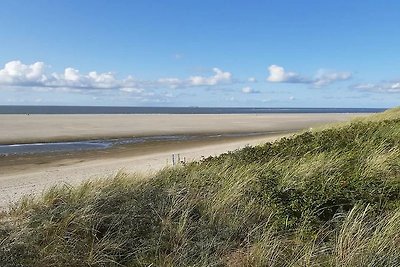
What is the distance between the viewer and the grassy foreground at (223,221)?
13.6ft

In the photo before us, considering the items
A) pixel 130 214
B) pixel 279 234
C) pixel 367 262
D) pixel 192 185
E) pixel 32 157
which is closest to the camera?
pixel 367 262

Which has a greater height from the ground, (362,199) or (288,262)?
(362,199)

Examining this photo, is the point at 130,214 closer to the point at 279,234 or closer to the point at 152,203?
the point at 152,203

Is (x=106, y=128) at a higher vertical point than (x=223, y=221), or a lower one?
higher

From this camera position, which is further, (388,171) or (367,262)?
(388,171)

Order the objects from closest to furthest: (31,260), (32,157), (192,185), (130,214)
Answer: (31,260) < (130,214) < (192,185) < (32,157)

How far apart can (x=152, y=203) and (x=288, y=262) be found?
2.26 meters

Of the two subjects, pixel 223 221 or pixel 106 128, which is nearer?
pixel 223 221

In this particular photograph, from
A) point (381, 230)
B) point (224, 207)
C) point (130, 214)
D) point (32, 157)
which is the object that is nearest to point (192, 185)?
point (224, 207)

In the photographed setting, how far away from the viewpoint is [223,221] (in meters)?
5.17

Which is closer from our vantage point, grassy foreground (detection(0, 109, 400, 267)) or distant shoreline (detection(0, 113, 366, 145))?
grassy foreground (detection(0, 109, 400, 267))

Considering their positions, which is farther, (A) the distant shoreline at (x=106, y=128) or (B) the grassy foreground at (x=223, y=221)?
(A) the distant shoreline at (x=106, y=128)

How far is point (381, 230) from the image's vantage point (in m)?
4.35

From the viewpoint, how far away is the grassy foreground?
413cm
